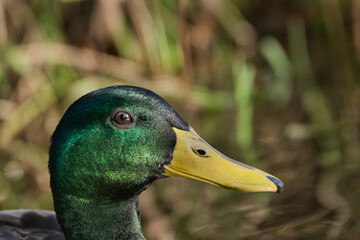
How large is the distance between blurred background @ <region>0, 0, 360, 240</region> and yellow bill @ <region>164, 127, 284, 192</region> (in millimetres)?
1142

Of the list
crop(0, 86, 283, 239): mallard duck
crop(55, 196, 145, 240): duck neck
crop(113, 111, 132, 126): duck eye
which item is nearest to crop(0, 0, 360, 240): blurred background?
crop(55, 196, 145, 240): duck neck

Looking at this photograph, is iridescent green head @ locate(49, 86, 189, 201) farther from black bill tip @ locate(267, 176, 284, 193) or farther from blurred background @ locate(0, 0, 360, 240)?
blurred background @ locate(0, 0, 360, 240)

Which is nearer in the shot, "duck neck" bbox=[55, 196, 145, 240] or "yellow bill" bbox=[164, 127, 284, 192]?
"yellow bill" bbox=[164, 127, 284, 192]

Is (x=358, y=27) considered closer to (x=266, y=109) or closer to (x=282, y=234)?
(x=266, y=109)

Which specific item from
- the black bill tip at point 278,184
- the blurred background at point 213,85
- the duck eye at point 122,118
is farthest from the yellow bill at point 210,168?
the blurred background at point 213,85

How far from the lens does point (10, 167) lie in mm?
5484

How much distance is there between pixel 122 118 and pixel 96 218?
0.44 metres

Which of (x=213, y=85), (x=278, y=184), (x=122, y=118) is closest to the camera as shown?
(x=278, y=184)

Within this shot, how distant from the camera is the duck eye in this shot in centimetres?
302

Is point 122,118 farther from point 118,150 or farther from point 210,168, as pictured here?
point 210,168

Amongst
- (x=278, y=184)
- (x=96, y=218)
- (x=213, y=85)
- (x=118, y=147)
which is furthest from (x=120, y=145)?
(x=213, y=85)

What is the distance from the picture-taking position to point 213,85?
6531 mm

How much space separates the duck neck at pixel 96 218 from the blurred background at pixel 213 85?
36.1 inches

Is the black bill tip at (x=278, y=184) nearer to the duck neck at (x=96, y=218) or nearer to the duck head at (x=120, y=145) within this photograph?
the duck head at (x=120, y=145)
